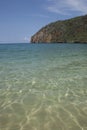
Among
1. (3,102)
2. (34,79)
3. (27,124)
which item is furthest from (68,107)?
→ (34,79)

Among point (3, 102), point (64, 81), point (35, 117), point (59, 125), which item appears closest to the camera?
point (59, 125)

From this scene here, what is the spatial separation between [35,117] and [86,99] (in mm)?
2841

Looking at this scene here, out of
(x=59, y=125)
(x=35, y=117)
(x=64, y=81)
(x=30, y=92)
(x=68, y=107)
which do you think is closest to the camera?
(x=59, y=125)

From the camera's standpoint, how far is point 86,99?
32.4 feet

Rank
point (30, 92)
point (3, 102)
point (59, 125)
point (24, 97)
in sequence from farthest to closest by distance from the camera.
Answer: point (30, 92)
point (24, 97)
point (3, 102)
point (59, 125)

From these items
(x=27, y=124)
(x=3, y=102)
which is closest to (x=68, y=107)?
(x=27, y=124)

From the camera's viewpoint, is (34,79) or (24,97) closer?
(24,97)

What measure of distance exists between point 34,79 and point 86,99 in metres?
5.43

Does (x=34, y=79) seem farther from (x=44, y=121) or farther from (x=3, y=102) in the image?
(x=44, y=121)

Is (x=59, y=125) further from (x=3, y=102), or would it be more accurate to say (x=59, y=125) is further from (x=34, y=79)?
(x=34, y=79)

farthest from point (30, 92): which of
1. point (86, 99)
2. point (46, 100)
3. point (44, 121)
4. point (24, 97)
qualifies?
point (44, 121)

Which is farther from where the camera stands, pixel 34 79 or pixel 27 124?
pixel 34 79

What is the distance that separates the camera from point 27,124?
743cm

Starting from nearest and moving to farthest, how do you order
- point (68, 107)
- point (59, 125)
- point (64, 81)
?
point (59, 125), point (68, 107), point (64, 81)
